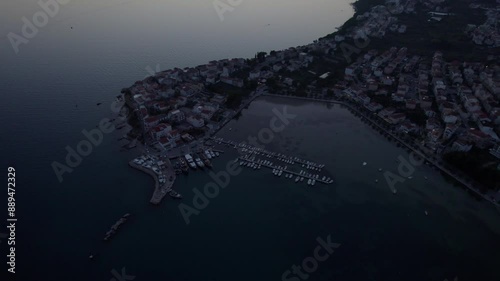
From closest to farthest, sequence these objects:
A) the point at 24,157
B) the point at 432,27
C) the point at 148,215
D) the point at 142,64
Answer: the point at 148,215 → the point at 24,157 → the point at 142,64 → the point at 432,27

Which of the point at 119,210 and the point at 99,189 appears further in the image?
the point at 99,189

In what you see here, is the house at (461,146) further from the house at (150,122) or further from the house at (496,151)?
the house at (150,122)

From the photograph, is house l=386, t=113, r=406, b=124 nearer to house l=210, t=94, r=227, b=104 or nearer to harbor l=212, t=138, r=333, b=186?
harbor l=212, t=138, r=333, b=186

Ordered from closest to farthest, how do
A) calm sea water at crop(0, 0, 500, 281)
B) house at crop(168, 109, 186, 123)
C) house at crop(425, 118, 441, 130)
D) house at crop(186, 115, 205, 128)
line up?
calm sea water at crop(0, 0, 500, 281)
house at crop(425, 118, 441, 130)
house at crop(186, 115, 205, 128)
house at crop(168, 109, 186, 123)

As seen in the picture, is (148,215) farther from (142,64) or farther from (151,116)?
(142,64)

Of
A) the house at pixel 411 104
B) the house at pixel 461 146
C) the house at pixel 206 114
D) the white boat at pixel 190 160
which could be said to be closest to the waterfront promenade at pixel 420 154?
the house at pixel 461 146

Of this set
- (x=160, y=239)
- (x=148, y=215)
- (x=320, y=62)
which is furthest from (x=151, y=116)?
(x=320, y=62)

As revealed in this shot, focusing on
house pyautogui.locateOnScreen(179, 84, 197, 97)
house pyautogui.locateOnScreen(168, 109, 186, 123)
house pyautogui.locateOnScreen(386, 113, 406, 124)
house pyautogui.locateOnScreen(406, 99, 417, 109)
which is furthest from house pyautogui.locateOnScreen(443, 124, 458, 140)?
house pyautogui.locateOnScreen(179, 84, 197, 97)

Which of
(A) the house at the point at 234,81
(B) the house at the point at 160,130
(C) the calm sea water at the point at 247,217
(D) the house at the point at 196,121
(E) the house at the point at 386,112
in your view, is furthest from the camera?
(A) the house at the point at 234,81

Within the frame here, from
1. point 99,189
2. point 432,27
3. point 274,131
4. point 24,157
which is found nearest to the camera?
point 99,189
